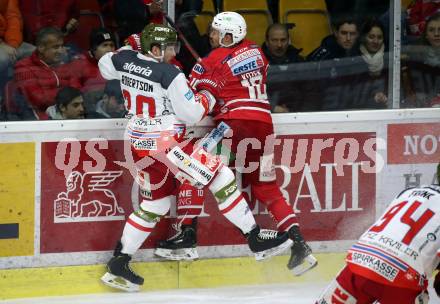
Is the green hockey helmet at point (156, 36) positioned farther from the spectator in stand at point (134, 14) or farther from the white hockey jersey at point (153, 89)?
the spectator in stand at point (134, 14)

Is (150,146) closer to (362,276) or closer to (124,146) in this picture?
(124,146)

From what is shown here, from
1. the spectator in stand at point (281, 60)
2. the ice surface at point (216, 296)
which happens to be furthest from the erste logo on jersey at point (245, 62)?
the ice surface at point (216, 296)

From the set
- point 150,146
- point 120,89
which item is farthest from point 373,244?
point 120,89

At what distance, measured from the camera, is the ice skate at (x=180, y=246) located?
646cm

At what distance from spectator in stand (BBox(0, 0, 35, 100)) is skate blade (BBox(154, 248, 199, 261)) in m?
1.19

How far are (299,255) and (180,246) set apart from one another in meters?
0.65

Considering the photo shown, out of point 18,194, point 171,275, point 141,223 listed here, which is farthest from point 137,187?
point 18,194

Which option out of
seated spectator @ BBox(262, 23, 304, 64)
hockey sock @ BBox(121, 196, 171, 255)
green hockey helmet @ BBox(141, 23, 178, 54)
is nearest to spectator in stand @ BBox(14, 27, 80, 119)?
green hockey helmet @ BBox(141, 23, 178, 54)

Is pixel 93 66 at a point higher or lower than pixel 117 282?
higher

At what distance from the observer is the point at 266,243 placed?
6.45m

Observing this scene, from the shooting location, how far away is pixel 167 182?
20.7ft

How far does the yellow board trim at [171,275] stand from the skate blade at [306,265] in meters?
0.09

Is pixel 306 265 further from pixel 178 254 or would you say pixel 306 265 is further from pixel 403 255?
pixel 403 255

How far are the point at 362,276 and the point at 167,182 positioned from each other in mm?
1781
